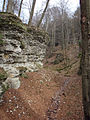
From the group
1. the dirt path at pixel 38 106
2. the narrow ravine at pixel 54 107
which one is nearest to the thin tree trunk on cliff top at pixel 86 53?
the dirt path at pixel 38 106

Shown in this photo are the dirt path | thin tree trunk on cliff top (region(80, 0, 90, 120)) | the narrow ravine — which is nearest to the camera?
thin tree trunk on cliff top (region(80, 0, 90, 120))

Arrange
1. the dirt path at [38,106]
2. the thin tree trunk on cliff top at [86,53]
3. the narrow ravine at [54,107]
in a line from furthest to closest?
the narrow ravine at [54,107] → the dirt path at [38,106] → the thin tree trunk on cliff top at [86,53]

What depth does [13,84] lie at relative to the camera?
5.66 m

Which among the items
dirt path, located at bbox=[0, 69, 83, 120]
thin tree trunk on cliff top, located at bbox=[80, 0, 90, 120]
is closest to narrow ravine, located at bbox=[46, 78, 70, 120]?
dirt path, located at bbox=[0, 69, 83, 120]

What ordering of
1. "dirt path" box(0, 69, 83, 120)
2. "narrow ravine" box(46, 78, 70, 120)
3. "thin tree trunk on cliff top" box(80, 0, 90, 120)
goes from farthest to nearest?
"narrow ravine" box(46, 78, 70, 120), "dirt path" box(0, 69, 83, 120), "thin tree trunk on cliff top" box(80, 0, 90, 120)

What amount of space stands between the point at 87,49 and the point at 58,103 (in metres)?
4.24

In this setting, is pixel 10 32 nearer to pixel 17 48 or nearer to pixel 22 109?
pixel 17 48

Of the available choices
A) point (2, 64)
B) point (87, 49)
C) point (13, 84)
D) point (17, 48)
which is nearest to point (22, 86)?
point (13, 84)

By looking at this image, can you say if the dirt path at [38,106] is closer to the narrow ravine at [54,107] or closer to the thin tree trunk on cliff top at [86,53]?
the narrow ravine at [54,107]

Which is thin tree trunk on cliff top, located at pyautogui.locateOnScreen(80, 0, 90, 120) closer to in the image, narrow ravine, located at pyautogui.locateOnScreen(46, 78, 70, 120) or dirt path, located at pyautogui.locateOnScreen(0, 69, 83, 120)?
dirt path, located at pyautogui.locateOnScreen(0, 69, 83, 120)

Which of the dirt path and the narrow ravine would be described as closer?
the dirt path

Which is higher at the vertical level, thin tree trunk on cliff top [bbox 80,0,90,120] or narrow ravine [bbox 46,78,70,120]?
thin tree trunk on cliff top [bbox 80,0,90,120]

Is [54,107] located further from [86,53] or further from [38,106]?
[86,53]

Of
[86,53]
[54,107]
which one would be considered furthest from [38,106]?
[86,53]
